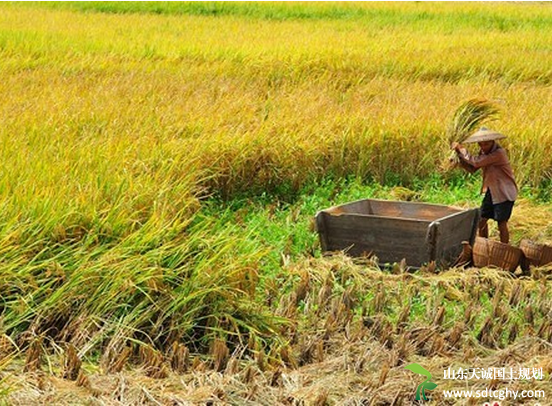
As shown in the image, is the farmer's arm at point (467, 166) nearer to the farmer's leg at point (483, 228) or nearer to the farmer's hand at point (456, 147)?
the farmer's hand at point (456, 147)

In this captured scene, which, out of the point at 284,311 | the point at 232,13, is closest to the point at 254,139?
the point at 284,311

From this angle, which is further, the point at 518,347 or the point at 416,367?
Answer: the point at 518,347

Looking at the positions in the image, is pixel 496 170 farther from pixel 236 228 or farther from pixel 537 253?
pixel 236 228

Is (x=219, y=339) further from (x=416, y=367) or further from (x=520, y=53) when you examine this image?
(x=520, y=53)

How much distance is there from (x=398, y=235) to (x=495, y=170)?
0.74 meters

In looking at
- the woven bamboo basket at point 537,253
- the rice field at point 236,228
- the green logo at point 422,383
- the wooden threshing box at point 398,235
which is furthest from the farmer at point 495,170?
the green logo at point 422,383

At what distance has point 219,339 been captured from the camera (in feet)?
12.9

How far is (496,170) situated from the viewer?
18.6 ft


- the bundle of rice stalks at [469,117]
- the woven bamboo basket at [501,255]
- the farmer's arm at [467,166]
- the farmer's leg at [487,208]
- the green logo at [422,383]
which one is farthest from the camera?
the bundle of rice stalks at [469,117]

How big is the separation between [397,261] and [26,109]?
125 inches

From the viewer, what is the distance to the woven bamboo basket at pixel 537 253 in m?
5.34

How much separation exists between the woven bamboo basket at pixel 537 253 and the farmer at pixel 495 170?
292 millimetres

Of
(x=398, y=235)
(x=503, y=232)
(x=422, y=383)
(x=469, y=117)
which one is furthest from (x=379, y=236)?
(x=422, y=383)

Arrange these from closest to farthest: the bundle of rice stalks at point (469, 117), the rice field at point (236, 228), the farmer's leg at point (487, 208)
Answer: the rice field at point (236, 228) < the farmer's leg at point (487, 208) < the bundle of rice stalks at point (469, 117)
